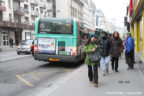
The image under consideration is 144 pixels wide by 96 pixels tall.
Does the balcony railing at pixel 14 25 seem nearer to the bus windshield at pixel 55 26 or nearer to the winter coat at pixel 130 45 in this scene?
the bus windshield at pixel 55 26

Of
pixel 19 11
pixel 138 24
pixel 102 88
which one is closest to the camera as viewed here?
pixel 102 88

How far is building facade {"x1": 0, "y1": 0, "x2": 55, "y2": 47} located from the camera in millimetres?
38094

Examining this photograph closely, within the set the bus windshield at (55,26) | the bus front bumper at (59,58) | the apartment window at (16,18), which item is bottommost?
the bus front bumper at (59,58)

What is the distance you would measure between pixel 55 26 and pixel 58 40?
0.82 meters

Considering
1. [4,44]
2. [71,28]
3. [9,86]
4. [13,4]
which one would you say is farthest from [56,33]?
[13,4]

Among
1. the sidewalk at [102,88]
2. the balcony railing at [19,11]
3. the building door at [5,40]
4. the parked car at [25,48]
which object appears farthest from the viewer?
the balcony railing at [19,11]

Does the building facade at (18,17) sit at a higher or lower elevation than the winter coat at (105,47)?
higher

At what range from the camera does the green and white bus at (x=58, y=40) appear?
34.2ft

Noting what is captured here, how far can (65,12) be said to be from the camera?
68562 millimetres

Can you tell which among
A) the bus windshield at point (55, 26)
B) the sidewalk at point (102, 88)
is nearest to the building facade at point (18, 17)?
the bus windshield at point (55, 26)

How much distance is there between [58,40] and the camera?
34.6 ft

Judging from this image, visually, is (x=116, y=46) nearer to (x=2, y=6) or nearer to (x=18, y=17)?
(x=2, y=6)

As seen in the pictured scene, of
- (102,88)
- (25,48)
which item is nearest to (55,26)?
(102,88)

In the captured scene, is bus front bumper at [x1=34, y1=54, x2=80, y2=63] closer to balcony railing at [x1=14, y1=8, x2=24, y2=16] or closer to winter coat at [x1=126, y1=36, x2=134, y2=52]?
winter coat at [x1=126, y1=36, x2=134, y2=52]
